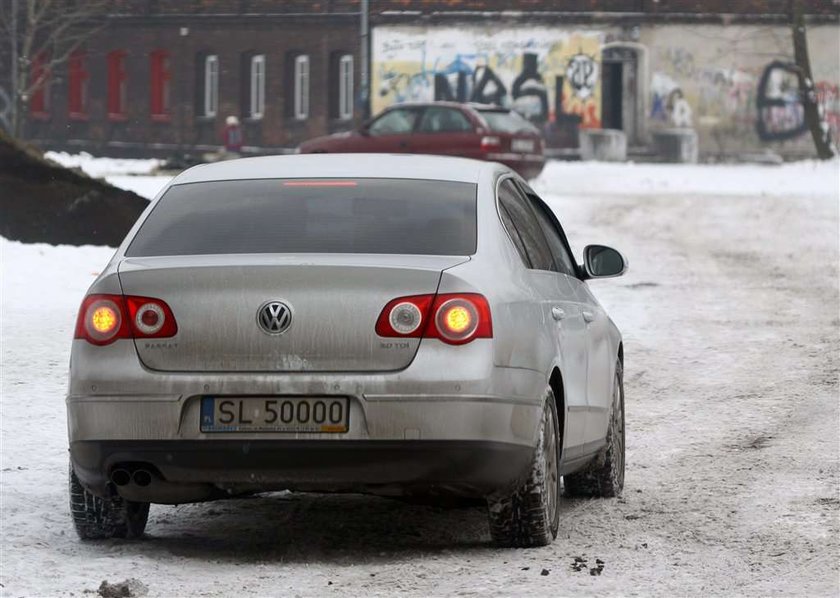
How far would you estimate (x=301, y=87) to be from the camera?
5456 cm

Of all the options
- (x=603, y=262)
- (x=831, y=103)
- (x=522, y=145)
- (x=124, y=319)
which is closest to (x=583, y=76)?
(x=831, y=103)

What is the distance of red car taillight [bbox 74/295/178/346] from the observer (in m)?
6.25

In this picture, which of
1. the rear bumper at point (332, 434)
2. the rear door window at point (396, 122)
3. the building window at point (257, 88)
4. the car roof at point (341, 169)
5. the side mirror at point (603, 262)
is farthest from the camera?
the building window at point (257, 88)

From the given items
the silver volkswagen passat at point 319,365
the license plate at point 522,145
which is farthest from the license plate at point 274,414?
the license plate at point 522,145

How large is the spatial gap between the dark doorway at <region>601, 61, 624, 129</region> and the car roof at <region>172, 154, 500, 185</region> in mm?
44649

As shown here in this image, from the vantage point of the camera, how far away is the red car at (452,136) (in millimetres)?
32531

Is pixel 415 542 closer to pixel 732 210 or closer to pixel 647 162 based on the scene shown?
pixel 732 210

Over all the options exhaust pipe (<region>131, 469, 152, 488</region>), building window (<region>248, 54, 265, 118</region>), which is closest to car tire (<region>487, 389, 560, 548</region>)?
exhaust pipe (<region>131, 469, 152, 488</region>)

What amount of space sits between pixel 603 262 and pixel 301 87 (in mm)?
47152

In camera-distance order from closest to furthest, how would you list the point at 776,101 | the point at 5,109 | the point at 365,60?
the point at 776,101 < the point at 365,60 < the point at 5,109

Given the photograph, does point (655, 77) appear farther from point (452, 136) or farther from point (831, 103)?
point (452, 136)

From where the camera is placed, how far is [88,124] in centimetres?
5762

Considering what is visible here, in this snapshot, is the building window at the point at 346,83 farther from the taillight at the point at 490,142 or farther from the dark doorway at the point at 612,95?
the taillight at the point at 490,142

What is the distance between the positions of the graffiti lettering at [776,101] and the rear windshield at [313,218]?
149 ft
